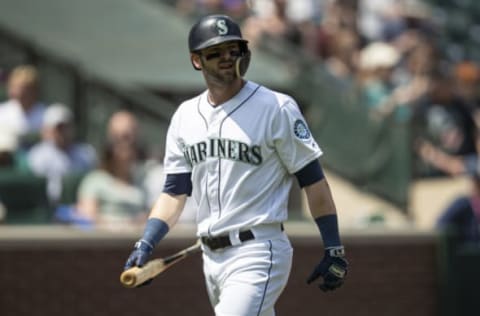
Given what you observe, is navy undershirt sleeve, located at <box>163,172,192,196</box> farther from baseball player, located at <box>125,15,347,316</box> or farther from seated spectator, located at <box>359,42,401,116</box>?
seated spectator, located at <box>359,42,401,116</box>

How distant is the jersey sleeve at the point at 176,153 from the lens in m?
5.94

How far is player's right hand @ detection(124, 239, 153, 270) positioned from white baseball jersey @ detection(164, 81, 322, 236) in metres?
0.27

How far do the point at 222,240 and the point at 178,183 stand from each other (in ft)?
1.34

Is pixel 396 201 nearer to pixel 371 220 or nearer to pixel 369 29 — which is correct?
pixel 371 220

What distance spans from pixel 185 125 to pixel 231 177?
360 mm

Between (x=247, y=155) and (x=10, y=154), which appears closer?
(x=247, y=155)

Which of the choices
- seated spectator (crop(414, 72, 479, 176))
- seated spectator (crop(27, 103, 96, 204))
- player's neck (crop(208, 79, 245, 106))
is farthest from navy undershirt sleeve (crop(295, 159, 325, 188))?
seated spectator (crop(414, 72, 479, 176))

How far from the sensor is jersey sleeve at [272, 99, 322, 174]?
5688 millimetres

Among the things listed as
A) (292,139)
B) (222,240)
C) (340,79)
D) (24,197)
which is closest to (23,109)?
(24,197)

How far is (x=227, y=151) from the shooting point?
574 cm

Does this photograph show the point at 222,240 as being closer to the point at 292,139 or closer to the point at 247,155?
the point at 247,155

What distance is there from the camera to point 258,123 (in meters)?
5.71

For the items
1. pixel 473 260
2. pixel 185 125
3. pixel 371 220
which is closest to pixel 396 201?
pixel 371 220

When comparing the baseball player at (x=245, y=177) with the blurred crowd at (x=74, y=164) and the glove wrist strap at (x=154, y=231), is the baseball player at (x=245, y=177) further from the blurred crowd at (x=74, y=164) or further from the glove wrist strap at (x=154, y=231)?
the blurred crowd at (x=74, y=164)
